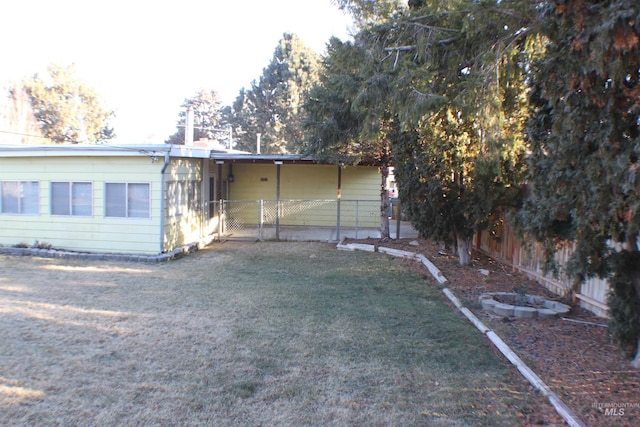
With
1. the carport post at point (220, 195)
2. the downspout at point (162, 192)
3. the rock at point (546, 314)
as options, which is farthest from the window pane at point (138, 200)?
the rock at point (546, 314)

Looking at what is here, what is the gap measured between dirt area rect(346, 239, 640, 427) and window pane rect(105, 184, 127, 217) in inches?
321

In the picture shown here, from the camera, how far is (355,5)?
7020 mm

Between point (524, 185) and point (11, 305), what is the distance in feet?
29.0

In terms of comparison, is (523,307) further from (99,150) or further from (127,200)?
(99,150)

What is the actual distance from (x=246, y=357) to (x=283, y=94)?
2886cm

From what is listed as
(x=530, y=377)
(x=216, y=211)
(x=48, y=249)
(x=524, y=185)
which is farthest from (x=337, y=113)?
(x=530, y=377)

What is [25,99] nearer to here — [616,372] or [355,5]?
[355,5]

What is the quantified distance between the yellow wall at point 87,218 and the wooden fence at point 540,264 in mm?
8081

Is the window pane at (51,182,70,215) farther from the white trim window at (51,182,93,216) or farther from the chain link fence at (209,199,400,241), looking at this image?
the chain link fence at (209,199,400,241)

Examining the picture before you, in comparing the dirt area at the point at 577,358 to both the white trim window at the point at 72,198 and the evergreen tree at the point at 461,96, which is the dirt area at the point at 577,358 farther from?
Answer: the white trim window at the point at 72,198

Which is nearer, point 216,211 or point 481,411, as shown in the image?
point 481,411

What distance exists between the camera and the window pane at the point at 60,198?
11609mm

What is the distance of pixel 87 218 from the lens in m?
11.5

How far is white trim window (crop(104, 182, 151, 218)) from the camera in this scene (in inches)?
438
